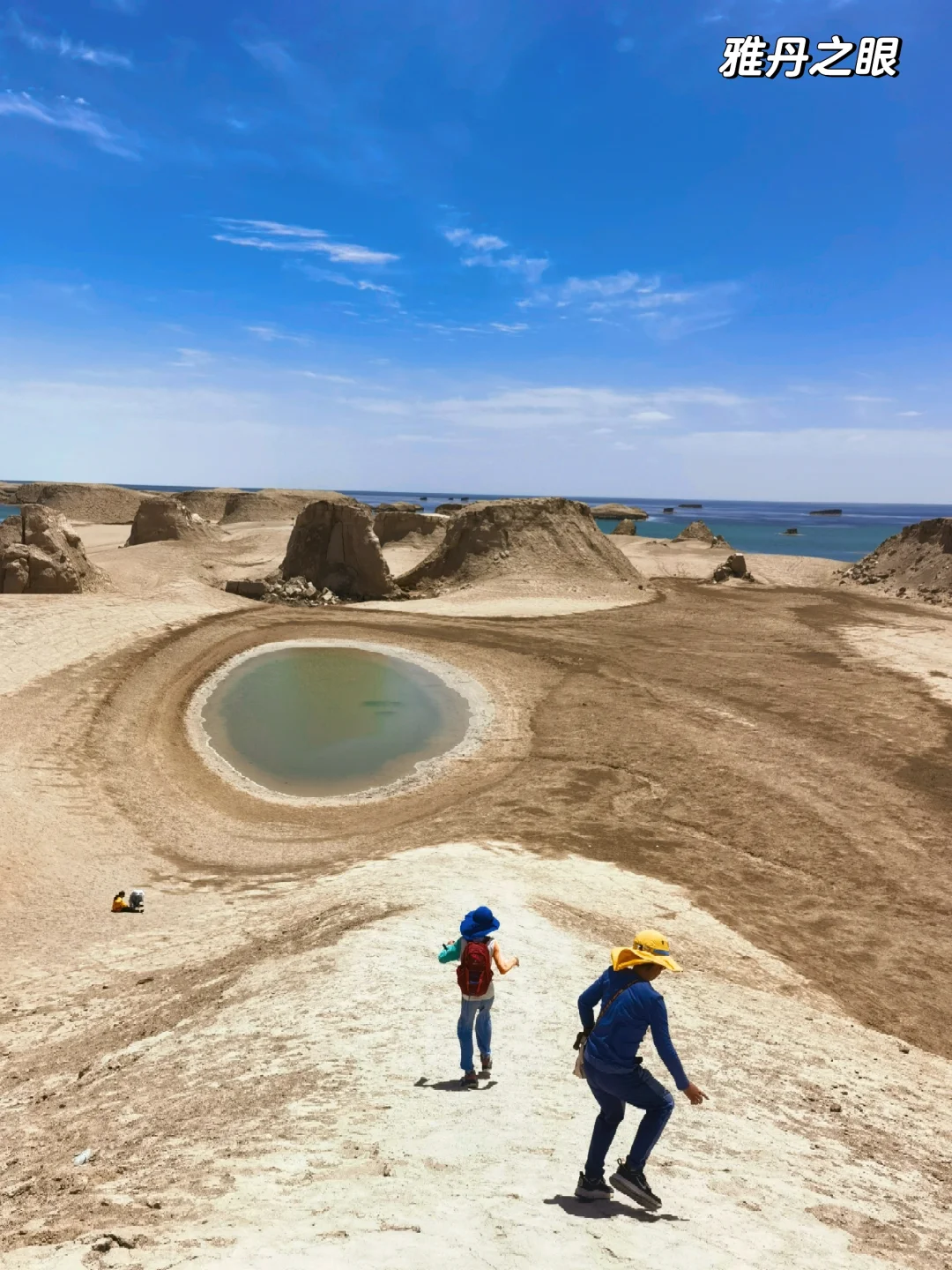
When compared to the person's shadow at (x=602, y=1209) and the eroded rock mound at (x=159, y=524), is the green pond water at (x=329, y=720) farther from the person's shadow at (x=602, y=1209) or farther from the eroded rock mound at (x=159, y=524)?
the eroded rock mound at (x=159, y=524)

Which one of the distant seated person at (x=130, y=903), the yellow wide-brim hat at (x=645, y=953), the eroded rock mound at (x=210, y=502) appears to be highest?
the eroded rock mound at (x=210, y=502)

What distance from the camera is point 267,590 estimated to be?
3916 cm

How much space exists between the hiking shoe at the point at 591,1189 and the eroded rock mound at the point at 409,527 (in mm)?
56014

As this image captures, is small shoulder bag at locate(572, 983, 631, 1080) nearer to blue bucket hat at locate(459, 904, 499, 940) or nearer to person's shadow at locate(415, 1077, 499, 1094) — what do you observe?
blue bucket hat at locate(459, 904, 499, 940)

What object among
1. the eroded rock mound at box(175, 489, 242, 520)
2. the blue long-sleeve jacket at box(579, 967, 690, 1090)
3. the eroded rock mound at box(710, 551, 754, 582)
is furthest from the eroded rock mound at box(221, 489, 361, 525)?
the blue long-sleeve jacket at box(579, 967, 690, 1090)

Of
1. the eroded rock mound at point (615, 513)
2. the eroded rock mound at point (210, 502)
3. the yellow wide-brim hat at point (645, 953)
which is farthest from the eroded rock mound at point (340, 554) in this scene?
the eroded rock mound at point (615, 513)

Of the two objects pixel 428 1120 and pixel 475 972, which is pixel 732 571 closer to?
pixel 475 972

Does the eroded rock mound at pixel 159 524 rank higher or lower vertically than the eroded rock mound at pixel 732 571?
higher

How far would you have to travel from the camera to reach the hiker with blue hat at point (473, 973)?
5.75 meters

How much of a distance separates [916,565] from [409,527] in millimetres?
35257

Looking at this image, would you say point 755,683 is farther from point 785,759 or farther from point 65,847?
point 65,847

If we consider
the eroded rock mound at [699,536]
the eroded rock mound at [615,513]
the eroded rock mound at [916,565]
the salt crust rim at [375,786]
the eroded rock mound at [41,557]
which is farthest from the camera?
the eroded rock mound at [615,513]

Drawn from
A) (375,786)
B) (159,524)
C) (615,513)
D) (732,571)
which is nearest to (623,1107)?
(375,786)

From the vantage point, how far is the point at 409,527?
59906 mm
